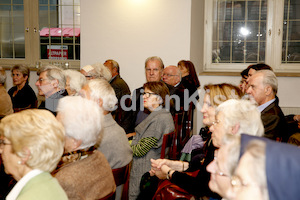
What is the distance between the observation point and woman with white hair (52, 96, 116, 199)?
1.61m

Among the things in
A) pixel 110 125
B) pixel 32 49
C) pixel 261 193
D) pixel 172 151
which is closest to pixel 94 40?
pixel 32 49

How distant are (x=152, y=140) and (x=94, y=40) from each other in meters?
3.31

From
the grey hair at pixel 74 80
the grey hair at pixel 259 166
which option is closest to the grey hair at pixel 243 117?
the grey hair at pixel 259 166

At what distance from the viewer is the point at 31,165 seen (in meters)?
1.44

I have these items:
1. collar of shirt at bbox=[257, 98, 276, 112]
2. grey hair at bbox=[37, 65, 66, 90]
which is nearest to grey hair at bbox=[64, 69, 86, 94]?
grey hair at bbox=[37, 65, 66, 90]

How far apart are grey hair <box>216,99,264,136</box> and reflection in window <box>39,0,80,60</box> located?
16.8 ft

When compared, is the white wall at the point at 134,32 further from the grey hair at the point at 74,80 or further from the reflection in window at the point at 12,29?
the grey hair at the point at 74,80

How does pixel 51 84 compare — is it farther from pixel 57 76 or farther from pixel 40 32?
pixel 40 32

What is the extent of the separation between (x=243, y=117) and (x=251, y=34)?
4480 millimetres

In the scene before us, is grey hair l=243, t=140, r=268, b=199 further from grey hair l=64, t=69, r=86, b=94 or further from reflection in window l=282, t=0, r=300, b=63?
reflection in window l=282, t=0, r=300, b=63

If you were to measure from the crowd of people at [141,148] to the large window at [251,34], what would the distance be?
7.74 feet

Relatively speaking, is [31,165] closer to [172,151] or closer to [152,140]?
[152,140]

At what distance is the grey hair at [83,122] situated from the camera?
185 centimetres

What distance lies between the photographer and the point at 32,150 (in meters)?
1.42
